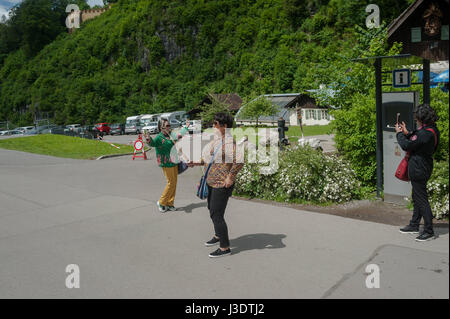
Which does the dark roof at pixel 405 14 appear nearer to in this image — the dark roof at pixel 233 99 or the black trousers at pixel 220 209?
the black trousers at pixel 220 209

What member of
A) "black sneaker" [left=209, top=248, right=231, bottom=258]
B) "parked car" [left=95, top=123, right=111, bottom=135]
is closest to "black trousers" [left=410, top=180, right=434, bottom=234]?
"black sneaker" [left=209, top=248, right=231, bottom=258]

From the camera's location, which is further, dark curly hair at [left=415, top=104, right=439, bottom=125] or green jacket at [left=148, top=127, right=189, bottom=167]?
green jacket at [left=148, top=127, right=189, bottom=167]

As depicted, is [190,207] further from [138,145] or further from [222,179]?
[138,145]

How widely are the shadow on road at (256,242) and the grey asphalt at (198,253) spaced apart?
1 centimetres

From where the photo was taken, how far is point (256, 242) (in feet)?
20.8

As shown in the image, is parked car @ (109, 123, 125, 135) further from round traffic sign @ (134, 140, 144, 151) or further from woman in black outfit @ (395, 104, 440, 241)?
woman in black outfit @ (395, 104, 440, 241)

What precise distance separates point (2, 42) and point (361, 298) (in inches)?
5961

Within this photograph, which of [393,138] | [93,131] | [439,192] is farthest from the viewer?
[93,131]

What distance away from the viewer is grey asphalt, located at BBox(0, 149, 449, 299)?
184 inches

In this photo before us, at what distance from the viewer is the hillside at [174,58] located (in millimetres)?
71250

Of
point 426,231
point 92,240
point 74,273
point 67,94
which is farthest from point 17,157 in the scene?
point 67,94

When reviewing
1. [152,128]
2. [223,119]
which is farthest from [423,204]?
[152,128]

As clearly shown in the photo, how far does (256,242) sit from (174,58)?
3677 inches

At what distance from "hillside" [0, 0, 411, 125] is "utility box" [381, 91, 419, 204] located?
5342cm
